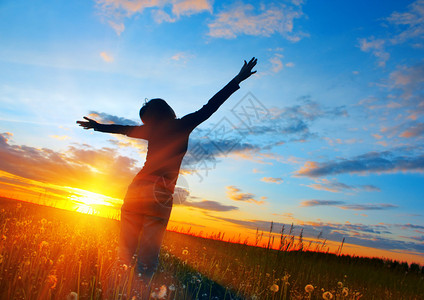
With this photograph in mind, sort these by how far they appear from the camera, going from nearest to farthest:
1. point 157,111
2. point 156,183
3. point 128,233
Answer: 1. point 156,183
2. point 128,233
3. point 157,111

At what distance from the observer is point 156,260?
4547 mm

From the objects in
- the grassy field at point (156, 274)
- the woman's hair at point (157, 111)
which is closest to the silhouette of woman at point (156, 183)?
the woman's hair at point (157, 111)

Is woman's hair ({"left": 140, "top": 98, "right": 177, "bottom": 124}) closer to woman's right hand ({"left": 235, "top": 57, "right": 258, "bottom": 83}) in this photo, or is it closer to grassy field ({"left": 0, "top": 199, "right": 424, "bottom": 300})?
woman's right hand ({"left": 235, "top": 57, "right": 258, "bottom": 83})

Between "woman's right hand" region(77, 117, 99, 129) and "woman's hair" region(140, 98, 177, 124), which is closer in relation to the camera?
"woman's hair" region(140, 98, 177, 124)

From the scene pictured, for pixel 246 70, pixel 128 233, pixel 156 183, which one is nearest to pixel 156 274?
pixel 128 233

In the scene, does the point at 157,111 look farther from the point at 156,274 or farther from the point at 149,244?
the point at 156,274

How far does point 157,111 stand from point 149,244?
7.07ft

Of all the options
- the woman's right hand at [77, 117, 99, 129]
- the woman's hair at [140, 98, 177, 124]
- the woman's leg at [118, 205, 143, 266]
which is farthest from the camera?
the woman's right hand at [77, 117, 99, 129]

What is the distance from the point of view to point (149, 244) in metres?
4.42

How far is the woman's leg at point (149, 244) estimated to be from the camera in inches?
173

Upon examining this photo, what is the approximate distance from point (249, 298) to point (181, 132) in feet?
10.6

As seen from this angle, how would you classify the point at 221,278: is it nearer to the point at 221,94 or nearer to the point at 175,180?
the point at 175,180

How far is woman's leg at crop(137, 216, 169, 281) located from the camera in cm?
438

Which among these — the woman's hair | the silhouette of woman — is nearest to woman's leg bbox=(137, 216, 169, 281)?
the silhouette of woman
